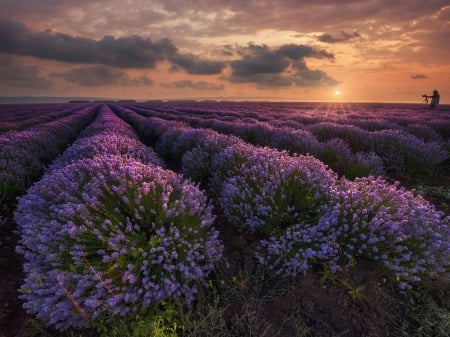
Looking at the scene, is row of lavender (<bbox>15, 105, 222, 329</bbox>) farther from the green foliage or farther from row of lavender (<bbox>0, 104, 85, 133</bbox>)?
row of lavender (<bbox>0, 104, 85, 133</bbox>)

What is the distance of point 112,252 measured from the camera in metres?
2.61

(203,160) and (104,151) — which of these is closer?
(104,151)

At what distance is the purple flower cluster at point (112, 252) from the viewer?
2352mm

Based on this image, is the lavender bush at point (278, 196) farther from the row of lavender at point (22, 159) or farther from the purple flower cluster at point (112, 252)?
the row of lavender at point (22, 159)

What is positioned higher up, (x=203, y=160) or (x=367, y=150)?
(x=367, y=150)

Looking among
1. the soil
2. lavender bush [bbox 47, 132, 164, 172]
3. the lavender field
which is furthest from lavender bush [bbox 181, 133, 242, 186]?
the soil

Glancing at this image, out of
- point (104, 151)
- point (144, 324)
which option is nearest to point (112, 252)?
point (144, 324)

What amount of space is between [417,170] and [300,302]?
17.7ft

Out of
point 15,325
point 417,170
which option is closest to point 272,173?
point 15,325

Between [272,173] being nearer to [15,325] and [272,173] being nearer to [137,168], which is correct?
[137,168]

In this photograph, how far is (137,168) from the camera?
11.4 feet

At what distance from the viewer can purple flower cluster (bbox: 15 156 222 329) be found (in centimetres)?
235

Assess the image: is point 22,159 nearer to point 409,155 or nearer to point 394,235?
point 394,235

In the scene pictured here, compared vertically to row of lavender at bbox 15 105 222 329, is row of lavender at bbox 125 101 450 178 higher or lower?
higher
